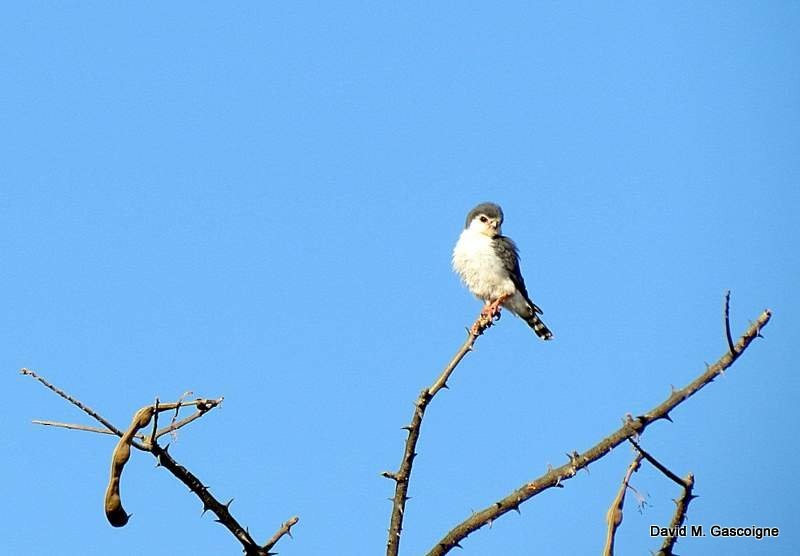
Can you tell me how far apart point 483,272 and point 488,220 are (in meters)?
0.88

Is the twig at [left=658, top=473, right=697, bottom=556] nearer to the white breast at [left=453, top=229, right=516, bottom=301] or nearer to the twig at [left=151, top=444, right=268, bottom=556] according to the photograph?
the twig at [left=151, top=444, right=268, bottom=556]

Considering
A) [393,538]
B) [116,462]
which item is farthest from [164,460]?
[393,538]

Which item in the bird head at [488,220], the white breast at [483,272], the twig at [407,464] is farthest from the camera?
the bird head at [488,220]

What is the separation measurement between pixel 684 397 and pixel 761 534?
1429 millimetres

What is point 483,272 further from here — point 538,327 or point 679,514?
point 679,514

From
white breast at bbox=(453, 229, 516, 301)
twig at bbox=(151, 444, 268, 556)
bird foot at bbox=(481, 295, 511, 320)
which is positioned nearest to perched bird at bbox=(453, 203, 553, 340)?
white breast at bbox=(453, 229, 516, 301)

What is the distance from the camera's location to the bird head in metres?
13.6

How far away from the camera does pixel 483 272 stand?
13000 millimetres

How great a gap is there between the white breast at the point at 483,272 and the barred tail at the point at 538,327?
0.82 metres

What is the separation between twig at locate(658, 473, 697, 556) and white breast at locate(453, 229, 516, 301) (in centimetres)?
961

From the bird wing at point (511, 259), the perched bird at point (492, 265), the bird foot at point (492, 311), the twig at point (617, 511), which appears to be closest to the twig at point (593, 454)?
the twig at point (617, 511)

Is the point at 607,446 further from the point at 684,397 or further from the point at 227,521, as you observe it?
the point at 227,521

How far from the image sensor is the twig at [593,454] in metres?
3.33

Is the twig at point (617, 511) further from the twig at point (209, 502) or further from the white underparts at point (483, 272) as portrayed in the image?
the white underparts at point (483, 272)
